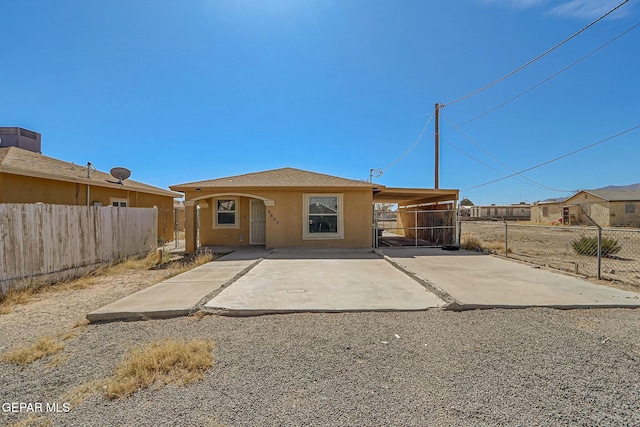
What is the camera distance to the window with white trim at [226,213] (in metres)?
12.9

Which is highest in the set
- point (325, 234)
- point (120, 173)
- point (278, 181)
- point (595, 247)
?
point (120, 173)

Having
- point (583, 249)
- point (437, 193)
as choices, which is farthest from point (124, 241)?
point (583, 249)

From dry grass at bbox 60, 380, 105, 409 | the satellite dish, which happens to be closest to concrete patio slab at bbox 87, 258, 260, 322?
dry grass at bbox 60, 380, 105, 409

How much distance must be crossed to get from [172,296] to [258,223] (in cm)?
770

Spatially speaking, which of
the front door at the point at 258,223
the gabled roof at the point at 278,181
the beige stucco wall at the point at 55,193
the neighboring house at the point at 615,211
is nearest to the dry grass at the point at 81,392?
the gabled roof at the point at 278,181

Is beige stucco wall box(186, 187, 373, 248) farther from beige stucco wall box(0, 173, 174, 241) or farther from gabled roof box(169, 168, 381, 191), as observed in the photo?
beige stucco wall box(0, 173, 174, 241)

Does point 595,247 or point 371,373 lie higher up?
point 595,247

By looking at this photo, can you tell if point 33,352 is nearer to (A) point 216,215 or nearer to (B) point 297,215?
(B) point 297,215

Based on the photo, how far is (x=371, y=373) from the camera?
295 cm

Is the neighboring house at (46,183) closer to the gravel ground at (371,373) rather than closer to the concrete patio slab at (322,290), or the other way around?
the concrete patio slab at (322,290)

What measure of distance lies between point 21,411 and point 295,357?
2379 mm

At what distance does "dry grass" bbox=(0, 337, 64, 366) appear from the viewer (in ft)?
10.7

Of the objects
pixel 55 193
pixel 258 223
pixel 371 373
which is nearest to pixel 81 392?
pixel 371 373

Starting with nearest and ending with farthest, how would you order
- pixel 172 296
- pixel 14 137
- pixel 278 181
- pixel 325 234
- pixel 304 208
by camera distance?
pixel 172 296, pixel 304 208, pixel 325 234, pixel 278 181, pixel 14 137
